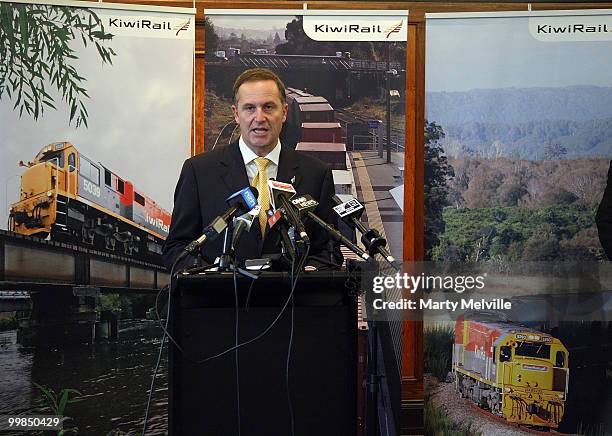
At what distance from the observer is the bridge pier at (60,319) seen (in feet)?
11.6

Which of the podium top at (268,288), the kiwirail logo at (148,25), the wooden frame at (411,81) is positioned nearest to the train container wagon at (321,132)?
the wooden frame at (411,81)

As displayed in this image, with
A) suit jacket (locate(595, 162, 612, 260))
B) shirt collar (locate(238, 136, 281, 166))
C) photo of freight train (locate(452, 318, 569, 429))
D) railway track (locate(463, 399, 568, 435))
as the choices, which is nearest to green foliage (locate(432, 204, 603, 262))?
suit jacket (locate(595, 162, 612, 260))

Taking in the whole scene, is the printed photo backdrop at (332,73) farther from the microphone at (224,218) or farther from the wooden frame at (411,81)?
the microphone at (224,218)

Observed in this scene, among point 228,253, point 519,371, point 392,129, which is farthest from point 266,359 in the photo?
point 392,129

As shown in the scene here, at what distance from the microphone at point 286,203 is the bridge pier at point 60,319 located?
1.93m

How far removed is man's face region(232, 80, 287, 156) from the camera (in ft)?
8.68

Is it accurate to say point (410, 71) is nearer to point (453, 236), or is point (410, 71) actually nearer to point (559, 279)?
point (453, 236)

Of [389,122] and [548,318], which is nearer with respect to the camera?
[548,318]

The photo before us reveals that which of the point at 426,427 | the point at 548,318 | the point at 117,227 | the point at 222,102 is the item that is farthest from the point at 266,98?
the point at 426,427

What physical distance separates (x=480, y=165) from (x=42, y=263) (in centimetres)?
225

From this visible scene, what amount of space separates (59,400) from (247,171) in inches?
64.8

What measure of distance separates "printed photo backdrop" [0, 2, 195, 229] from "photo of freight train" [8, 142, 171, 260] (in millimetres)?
42

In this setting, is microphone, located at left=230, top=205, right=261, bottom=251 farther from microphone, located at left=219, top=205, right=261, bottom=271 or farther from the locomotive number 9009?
the locomotive number 9009

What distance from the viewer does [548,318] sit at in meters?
3.37
